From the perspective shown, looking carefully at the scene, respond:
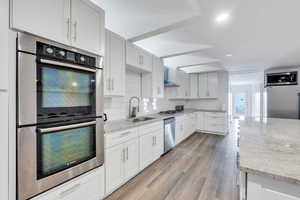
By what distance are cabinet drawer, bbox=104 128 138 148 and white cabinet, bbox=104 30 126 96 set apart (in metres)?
0.61

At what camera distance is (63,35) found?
49.2 inches

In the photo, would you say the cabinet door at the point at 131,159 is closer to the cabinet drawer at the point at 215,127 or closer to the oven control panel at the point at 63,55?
the oven control panel at the point at 63,55

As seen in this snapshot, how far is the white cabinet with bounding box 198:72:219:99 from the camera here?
5434 mm

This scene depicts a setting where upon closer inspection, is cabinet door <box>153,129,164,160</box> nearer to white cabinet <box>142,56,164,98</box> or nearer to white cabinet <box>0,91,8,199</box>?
white cabinet <box>142,56,164,98</box>

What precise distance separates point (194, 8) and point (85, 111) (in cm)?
189

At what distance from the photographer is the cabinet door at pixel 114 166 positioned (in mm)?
1769

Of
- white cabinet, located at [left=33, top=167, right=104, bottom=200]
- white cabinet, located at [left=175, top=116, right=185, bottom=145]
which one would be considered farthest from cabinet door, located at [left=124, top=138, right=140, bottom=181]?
white cabinet, located at [left=175, top=116, right=185, bottom=145]

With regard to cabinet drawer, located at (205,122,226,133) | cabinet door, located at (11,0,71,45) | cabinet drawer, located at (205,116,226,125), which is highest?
cabinet door, located at (11,0,71,45)

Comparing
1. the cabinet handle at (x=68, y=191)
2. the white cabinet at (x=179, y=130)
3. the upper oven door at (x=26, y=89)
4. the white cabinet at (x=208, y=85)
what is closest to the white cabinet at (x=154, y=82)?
the white cabinet at (x=179, y=130)

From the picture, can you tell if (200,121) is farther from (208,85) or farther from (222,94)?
(208,85)

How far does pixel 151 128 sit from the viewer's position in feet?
8.91

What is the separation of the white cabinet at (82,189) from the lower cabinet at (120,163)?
14cm

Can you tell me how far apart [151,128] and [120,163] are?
95 centimetres

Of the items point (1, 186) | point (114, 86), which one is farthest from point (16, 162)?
point (114, 86)
